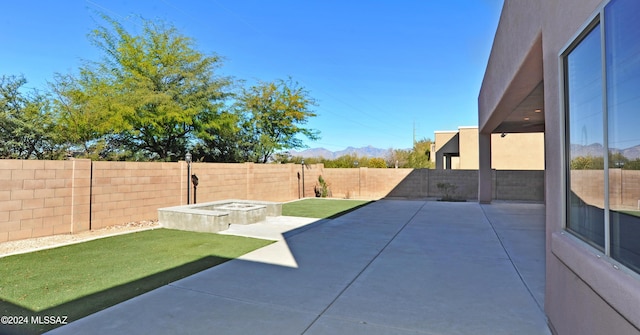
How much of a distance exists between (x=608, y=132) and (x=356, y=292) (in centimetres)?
296

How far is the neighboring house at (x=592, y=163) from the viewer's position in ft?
5.92

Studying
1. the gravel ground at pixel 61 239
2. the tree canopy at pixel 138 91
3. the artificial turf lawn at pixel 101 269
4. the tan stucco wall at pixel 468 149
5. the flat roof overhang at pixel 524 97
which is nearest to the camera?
the artificial turf lawn at pixel 101 269

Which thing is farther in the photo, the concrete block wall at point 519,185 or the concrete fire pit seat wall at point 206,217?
the concrete block wall at point 519,185

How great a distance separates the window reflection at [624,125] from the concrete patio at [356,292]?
157 cm

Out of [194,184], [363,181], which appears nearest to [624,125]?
[194,184]

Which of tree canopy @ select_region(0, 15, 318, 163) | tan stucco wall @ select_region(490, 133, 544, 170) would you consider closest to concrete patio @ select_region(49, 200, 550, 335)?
tree canopy @ select_region(0, 15, 318, 163)

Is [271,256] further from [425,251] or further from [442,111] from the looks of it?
[442,111]

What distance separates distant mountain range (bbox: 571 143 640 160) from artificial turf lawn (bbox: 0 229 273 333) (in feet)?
15.4

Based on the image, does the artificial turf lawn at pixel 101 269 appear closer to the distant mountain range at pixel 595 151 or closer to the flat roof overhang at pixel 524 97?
the distant mountain range at pixel 595 151

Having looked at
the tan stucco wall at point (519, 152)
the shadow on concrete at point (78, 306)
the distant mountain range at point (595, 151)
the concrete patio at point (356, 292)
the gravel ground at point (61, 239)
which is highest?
the tan stucco wall at point (519, 152)

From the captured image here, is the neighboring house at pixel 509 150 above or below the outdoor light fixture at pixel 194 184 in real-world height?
above

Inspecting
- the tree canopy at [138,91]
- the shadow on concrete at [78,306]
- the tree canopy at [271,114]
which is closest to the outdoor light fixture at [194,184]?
the tree canopy at [138,91]

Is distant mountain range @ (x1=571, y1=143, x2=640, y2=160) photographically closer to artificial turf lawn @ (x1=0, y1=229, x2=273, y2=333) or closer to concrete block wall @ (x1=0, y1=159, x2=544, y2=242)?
artificial turf lawn @ (x1=0, y1=229, x2=273, y2=333)

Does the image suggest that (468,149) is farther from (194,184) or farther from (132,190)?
(132,190)
